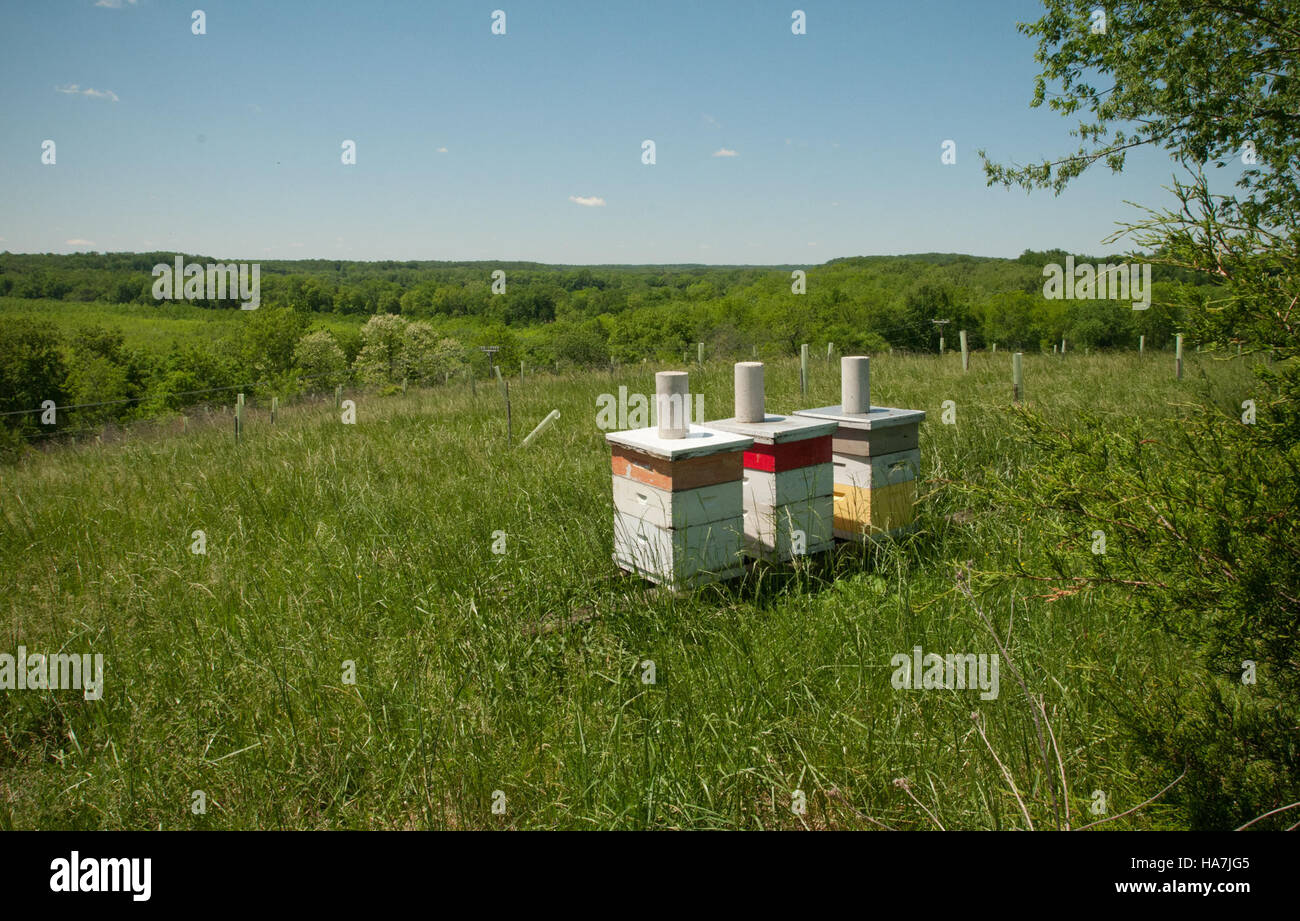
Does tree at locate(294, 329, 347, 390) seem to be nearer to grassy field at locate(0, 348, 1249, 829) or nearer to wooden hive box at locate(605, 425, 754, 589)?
grassy field at locate(0, 348, 1249, 829)

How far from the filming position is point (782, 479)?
13.8 ft

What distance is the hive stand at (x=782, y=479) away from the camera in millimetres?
4191

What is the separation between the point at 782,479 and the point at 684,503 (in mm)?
695

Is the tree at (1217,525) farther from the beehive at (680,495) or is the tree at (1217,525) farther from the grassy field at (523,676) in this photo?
the beehive at (680,495)

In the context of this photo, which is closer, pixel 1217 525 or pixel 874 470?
pixel 1217 525

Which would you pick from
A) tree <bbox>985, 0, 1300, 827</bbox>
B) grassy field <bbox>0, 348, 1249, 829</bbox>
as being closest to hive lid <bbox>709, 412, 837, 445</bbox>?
grassy field <bbox>0, 348, 1249, 829</bbox>

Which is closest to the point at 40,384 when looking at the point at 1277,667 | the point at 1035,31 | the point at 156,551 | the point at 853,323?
the point at 156,551

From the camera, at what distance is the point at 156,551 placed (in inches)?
211

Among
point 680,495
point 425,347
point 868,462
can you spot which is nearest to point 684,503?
point 680,495

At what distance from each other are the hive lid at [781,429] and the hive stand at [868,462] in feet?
0.77

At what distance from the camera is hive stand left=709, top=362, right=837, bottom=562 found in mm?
4191

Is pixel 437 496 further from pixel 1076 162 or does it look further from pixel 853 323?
pixel 853 323

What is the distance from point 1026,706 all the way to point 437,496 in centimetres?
464

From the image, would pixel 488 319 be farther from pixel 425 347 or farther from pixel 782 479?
pixel 782 479
